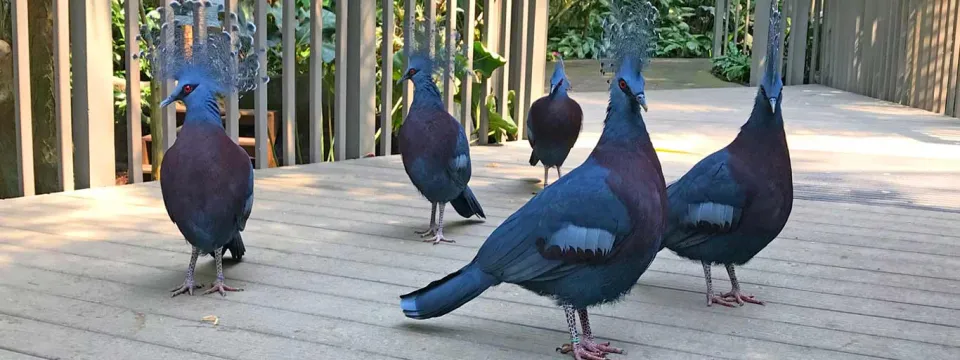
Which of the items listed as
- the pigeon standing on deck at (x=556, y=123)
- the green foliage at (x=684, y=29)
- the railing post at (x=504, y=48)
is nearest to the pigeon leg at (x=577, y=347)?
the pigeon standing on deck at (x=556, y=123)

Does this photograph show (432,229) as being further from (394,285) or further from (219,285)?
(219,285)

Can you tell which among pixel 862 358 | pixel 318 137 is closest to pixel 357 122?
pixel 318 137

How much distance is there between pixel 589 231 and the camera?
8.54 feet

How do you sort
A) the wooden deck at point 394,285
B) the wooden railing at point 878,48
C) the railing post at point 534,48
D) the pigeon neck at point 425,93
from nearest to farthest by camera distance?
the wooden deck at point 394,285 < the pigeon neck at point 425,93 < the railing post at point 534,48 < the wooden railing at point 878,48

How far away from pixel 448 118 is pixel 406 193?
1.15 metres

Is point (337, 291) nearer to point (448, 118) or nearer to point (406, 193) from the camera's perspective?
point (448, 118)

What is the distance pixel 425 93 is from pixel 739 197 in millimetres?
1643

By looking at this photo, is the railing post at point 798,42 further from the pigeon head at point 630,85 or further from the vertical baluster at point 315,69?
the pigeon head at point 630,85

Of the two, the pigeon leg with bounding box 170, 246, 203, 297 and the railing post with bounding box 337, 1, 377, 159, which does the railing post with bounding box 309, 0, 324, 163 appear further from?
the pigeon leg with bounding box 170, 246, 203, 297

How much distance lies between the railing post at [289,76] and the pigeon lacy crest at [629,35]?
11.2ft

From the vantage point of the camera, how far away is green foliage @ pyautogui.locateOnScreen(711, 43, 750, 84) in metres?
15.3

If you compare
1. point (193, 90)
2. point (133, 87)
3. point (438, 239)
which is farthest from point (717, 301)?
point (133, 87)

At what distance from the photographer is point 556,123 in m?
5.24

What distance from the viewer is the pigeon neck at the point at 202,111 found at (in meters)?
3.29
